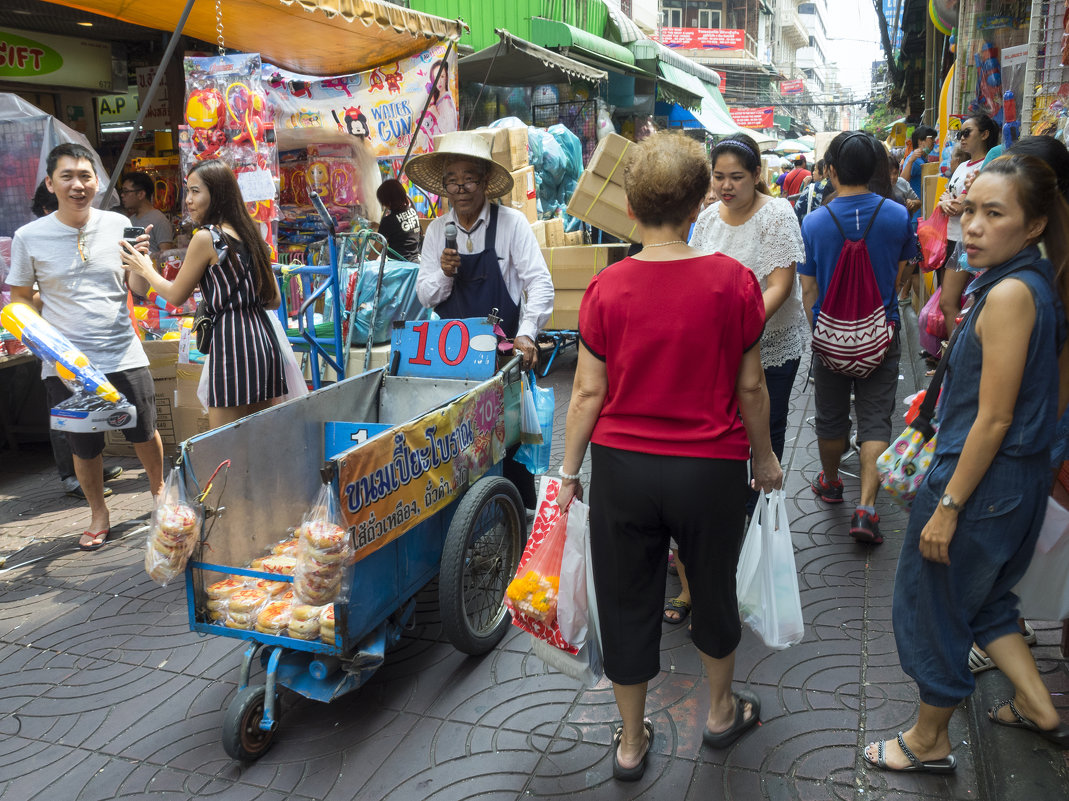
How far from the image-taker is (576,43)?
39.3 feet

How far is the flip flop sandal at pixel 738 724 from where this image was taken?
2779 mm

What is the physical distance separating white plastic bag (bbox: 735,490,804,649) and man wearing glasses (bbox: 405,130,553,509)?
1656 mm

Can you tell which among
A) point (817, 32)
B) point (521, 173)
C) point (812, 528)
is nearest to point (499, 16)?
point (521, 173)

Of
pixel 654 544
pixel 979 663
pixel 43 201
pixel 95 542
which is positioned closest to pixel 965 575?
pixel 654 544

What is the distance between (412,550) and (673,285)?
1.53 meters

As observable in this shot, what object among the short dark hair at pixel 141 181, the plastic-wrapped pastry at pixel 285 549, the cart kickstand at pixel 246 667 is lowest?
the cart kickstand at pixel 246 667

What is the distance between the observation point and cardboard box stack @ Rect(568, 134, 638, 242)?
7961 mm

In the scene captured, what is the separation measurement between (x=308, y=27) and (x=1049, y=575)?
21.1 ft

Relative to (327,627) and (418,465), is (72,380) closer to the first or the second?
(418,465)

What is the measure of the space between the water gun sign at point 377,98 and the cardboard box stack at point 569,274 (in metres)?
1.71

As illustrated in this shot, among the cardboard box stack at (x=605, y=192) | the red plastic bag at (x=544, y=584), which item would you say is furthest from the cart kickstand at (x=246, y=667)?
the cardboard box stack at (x=605, y=192)

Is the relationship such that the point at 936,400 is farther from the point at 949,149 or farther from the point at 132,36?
the point at 132,36

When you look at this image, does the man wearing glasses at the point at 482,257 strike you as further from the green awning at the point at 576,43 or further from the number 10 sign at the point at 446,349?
the green awning at the point at 576,43

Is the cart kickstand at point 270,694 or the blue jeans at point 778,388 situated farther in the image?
the blue jeans at point 778,388
